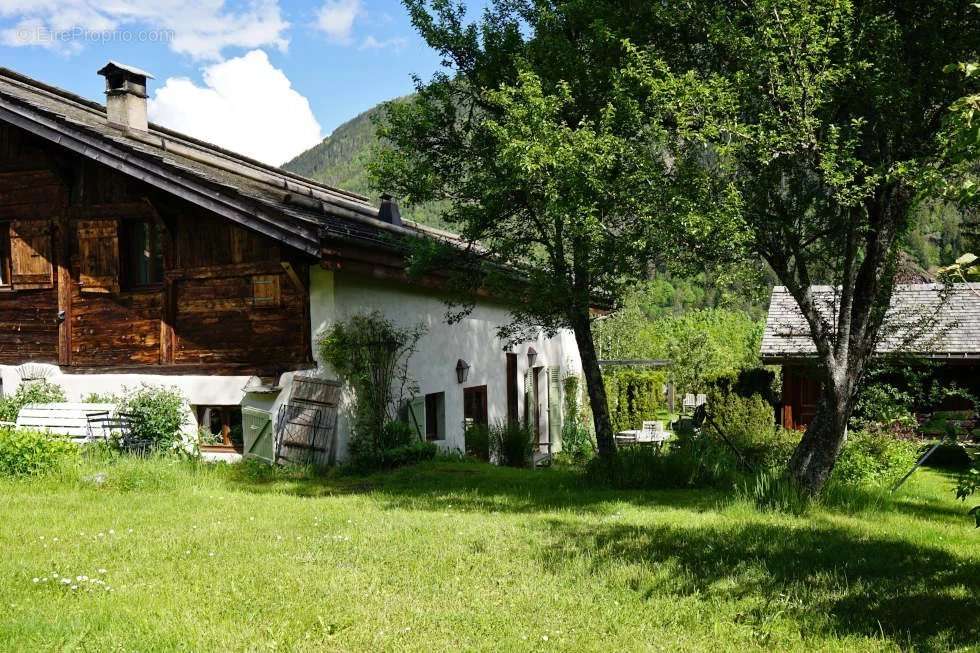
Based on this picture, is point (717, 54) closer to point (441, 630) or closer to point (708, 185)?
point (708, 185)

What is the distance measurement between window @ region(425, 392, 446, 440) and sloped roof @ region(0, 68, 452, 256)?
10.1 ft

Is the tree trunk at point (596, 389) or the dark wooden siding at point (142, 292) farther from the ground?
the dark wooden siding at point (142, 292)

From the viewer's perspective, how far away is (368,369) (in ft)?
42.4

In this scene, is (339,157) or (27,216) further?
(339,157)

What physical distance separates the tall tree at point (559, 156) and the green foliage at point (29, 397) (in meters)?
6.86

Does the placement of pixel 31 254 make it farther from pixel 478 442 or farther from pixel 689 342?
pixel 689 342

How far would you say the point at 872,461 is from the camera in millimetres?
13953

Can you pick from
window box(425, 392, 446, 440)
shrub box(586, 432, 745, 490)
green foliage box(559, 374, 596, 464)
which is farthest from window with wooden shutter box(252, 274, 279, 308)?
green foliage box(559, 374, 596, 464)

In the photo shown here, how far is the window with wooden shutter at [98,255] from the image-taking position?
1420cm

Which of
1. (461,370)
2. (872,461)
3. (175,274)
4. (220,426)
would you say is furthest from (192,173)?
(872,461)

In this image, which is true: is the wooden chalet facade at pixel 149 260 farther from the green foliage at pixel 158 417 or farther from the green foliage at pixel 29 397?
the green foliage at pixel 158 417

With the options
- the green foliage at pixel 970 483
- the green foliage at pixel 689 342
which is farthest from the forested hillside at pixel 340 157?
the green foliage at pixel 970 483

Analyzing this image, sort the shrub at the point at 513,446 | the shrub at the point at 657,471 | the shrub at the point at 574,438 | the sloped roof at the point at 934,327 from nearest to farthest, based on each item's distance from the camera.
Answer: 1. the shrub at the point at 657,471
2. the shrub at the point at 513,446
3. the sloped roof at the point at 934,327
4. the shrub at the point at 574,438

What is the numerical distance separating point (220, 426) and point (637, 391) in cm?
2284
